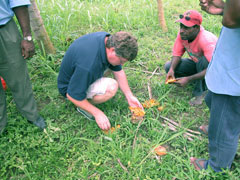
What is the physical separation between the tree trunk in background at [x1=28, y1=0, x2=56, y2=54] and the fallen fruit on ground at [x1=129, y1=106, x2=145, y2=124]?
6.32 feet

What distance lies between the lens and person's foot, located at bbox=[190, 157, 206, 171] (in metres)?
2.10

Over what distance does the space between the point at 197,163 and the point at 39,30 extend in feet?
9.74

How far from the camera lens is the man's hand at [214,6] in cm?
167

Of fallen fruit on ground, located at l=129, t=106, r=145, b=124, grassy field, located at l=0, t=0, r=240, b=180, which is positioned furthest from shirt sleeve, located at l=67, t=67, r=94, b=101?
fallen fruit on ground, located at l=129, t=106, r=145, b=124

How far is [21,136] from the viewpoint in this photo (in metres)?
2.50

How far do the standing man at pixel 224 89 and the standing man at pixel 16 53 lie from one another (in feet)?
5.80

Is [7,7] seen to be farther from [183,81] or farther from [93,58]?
[183,81]

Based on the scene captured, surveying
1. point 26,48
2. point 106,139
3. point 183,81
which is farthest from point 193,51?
point 26,48

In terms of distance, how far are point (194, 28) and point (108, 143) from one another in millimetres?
1763

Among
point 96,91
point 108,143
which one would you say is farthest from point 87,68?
point 108,143

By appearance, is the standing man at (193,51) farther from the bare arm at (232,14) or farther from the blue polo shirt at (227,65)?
the bare arm at (232,14)

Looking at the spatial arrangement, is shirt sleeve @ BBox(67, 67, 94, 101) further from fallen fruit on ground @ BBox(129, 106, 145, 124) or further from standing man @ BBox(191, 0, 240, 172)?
standing man @ BBox(191, 0, 240, 172)

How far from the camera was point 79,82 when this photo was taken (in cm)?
219

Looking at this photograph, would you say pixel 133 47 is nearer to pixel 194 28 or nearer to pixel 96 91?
pixel 96 91
